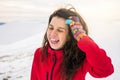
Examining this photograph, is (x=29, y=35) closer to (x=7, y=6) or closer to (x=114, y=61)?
(x=7, y=6)

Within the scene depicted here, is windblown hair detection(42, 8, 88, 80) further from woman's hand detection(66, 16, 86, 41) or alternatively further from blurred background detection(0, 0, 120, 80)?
blurred background detection(0, 0, 120, 80)

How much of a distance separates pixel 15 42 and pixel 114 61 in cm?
72

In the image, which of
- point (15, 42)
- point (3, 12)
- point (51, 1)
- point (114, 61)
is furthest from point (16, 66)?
point (114, 61)

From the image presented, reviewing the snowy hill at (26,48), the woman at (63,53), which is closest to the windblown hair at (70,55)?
the woman at (63,53)

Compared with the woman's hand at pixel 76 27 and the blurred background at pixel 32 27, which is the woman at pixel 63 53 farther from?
the blurred background at pixel 32 27

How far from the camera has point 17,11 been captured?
6.08ft

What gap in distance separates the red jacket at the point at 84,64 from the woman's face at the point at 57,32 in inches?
1.6

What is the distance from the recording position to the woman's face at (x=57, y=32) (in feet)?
3.46

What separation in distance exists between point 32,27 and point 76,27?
981 millimetres

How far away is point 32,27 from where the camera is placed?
191 cm

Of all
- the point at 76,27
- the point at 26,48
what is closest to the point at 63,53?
the point at 76,27

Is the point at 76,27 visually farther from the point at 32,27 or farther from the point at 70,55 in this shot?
the point at 32,27

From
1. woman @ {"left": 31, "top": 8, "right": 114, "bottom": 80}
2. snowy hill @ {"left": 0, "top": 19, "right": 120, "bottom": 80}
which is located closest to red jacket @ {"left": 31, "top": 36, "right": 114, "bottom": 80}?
woman @ {"left": 31, "top": 8, "right": 114, "bottom": 80}

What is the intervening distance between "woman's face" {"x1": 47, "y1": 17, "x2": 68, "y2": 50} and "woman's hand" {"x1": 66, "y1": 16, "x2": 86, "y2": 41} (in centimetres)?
4
